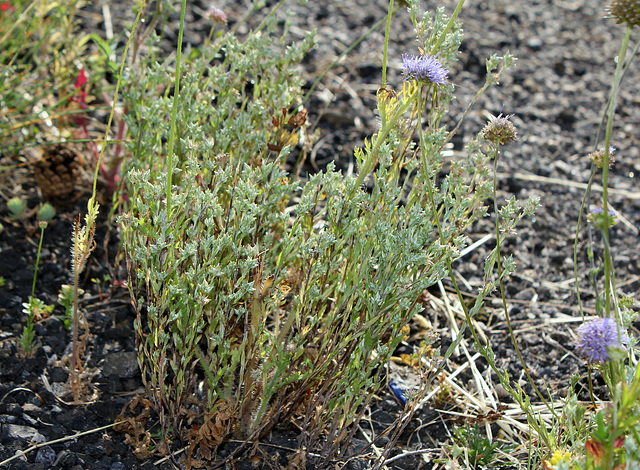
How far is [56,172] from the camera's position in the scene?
259 centimetres

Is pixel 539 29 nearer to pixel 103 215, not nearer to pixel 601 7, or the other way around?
pixel 601 7

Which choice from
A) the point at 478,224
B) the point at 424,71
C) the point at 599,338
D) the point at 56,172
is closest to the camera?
the point at 599,338

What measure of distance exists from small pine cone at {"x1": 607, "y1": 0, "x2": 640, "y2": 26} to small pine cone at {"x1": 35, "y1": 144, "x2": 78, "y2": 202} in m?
2.14

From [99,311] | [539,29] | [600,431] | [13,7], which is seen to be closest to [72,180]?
[99,311]

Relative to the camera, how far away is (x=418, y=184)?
5.74 feet

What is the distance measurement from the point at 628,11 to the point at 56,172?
220cm

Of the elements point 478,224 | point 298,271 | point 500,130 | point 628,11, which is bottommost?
point 478,224

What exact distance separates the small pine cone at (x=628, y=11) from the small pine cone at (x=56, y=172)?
7.02 feet

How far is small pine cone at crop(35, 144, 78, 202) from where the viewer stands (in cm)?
257

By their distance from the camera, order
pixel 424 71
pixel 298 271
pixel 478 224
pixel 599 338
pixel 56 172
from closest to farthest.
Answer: pixel 599 338 → pixel 424 71 → pixel 298 271 → pixel 56 172 → pixel 478 224

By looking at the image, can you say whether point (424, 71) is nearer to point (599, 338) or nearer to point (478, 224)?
point (599, 338)

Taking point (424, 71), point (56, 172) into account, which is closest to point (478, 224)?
point (424, 71)

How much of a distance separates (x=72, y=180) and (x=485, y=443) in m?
1.98

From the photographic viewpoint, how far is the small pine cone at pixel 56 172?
257 cm
